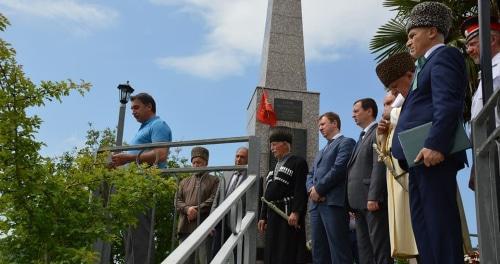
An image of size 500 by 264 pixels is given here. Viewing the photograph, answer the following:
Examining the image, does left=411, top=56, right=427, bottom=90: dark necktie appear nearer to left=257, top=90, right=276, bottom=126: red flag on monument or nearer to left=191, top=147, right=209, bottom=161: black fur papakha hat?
left=191, top=147, right=209, bottom=161: black fur papakha hat

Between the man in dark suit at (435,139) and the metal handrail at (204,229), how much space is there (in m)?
0.87

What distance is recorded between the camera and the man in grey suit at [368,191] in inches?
165

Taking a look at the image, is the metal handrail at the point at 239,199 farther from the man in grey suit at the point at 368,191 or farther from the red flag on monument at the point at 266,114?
the red flag on monument at the point at 266,114

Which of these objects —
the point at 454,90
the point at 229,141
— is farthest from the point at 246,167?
the point at 454,90

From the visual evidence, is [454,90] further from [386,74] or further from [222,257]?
[222,257]

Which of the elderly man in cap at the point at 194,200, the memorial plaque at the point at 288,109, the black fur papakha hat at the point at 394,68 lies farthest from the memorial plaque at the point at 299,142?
the black fur papakha hat at the point at 394,68

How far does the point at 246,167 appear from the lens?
3.82m

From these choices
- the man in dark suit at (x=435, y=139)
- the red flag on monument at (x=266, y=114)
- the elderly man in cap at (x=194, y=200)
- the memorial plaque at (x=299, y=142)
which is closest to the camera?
the man in dark suit at (x=435, y=139)

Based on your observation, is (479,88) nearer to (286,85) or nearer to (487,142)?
(487,142)

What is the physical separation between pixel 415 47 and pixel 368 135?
167 centimetres

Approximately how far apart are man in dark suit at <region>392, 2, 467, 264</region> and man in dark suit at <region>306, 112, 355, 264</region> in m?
1.86

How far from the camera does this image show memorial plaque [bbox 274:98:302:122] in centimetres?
928

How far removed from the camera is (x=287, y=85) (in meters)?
9.76

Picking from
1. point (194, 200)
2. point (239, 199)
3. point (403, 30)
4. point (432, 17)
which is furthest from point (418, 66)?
point (403, 30)
